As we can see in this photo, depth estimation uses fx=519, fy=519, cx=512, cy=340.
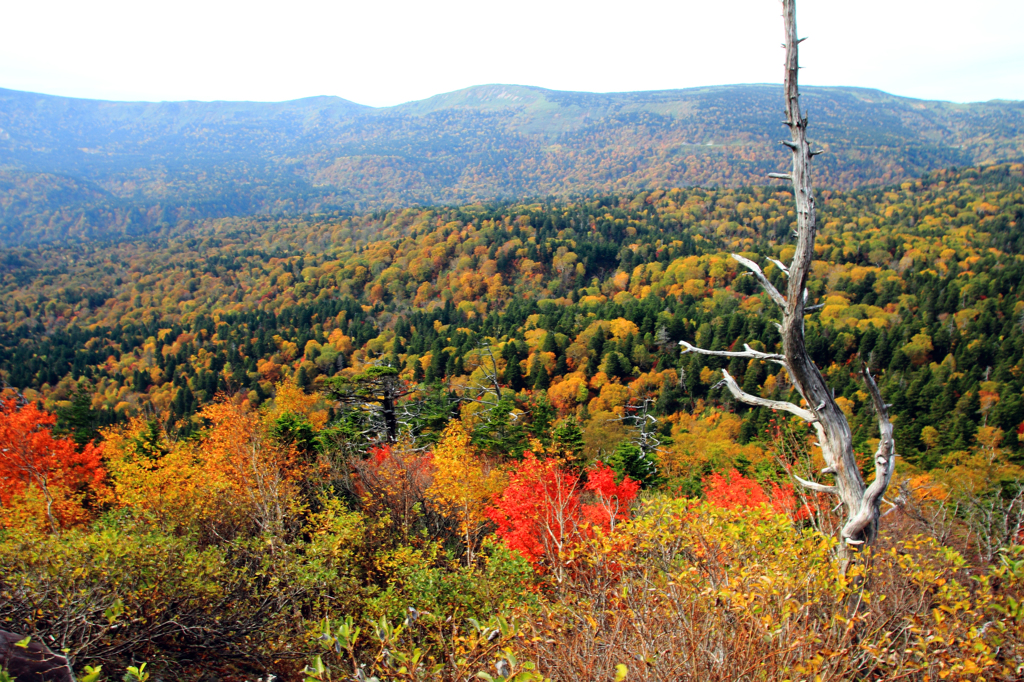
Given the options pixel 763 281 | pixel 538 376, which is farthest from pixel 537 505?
pixel 538 376

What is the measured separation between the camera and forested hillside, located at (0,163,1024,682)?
575 centimetres

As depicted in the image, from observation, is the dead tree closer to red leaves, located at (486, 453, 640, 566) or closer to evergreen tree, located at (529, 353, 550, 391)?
red leaves, located at (486, 453, 640, 566)

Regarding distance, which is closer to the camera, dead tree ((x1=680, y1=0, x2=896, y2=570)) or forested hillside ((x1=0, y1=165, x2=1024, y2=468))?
dead tree ((x1=680, y1=0, x2=896, y2=570))

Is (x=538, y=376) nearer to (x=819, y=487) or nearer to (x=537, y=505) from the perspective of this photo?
(x=537, y=505)

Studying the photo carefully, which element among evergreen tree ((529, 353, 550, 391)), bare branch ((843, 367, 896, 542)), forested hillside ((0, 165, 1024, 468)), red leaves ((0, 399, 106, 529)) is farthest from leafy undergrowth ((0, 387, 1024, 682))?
evergreen tree ((529, 353, 550, 391))

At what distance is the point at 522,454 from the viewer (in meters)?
33.2

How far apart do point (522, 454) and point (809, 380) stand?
27485 millimetres

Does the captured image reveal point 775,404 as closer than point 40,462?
Yes

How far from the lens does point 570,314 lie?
109 m

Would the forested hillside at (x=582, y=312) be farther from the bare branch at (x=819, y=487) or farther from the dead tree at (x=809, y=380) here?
the bare branch at (x=819, y=487)

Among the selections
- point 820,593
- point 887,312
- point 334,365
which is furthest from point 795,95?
point 887,312

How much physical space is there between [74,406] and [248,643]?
46.5 meters

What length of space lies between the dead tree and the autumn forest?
14.2 inches

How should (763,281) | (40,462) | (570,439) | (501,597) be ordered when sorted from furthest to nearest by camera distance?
(570,439) → (40,462) → (501,597) → (763,281)
